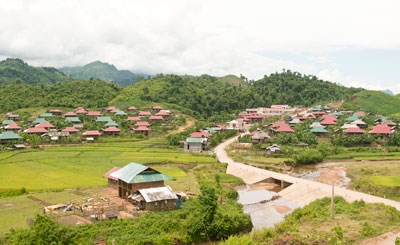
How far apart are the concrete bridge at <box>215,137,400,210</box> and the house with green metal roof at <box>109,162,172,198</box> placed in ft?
45.3

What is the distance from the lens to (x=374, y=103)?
107 m

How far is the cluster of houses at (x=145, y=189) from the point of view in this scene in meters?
31.0

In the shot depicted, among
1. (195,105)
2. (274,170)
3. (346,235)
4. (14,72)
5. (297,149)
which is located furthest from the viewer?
(14,72)

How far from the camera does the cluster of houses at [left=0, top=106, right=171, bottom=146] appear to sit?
7094 cm

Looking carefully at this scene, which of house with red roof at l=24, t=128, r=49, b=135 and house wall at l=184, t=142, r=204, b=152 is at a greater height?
house with red roof at l=24, t=128, r=49, b=135

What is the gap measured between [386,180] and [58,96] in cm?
8245

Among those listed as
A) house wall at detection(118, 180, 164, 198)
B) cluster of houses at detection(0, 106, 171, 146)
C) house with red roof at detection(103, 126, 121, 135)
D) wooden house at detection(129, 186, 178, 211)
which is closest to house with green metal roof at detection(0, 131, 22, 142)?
cluster of houses at detection(0, 106, 171, 146)

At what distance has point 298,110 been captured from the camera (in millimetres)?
103688

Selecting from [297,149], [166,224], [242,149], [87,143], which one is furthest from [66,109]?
[166,224]

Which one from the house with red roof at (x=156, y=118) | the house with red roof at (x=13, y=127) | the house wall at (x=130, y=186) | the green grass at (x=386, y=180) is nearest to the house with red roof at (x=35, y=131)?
the house with red roof at (x=13, y=127)

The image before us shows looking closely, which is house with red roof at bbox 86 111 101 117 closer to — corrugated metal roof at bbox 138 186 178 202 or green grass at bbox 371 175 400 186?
corrugated metal roof at bbox 138 186 178 202

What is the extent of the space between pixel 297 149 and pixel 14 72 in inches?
5367

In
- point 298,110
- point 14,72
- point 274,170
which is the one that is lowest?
point 274,170

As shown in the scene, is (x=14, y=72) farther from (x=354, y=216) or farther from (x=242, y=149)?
(x=354, y=216)
